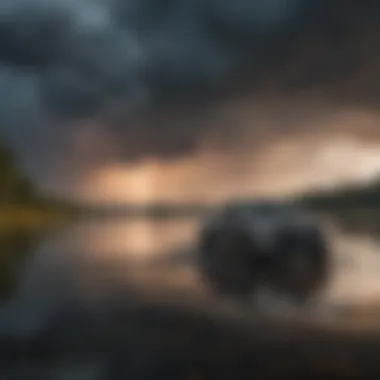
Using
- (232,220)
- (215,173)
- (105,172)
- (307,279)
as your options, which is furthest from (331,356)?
(105,172)

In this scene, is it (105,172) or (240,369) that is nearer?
(240,369)

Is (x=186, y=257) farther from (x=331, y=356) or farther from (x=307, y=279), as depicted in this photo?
(x=331, y=356)

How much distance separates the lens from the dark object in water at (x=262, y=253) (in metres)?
1.36

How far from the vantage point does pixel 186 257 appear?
1382mm

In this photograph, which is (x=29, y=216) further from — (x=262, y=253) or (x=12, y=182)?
(x=262, y=253)

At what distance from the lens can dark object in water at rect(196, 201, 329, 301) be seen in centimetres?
136

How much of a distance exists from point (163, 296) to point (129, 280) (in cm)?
9

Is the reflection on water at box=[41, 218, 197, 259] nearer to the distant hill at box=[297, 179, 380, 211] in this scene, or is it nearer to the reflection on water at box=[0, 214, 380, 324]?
the reflection on water at box=[0, 214, 380, 324]

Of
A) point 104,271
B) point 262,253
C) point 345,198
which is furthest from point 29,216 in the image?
point 345,198

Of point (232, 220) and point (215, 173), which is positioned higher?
point (215, 173)

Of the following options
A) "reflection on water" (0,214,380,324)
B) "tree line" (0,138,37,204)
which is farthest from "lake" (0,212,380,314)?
"tree line" (0,138,37,204)

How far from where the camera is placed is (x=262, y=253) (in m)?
1.36

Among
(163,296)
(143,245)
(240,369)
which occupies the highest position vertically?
(143,245)

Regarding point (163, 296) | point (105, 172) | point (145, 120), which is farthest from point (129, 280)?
point (145, 120)
